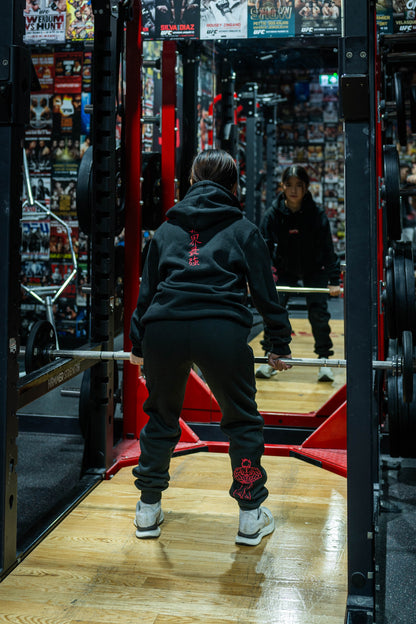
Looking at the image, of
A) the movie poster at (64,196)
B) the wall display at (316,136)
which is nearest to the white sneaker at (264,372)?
the movie poster at (64,196)

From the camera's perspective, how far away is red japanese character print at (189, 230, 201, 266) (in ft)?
7.96

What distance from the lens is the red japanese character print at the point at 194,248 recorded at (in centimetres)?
243

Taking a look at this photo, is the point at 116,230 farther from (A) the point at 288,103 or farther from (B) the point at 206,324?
(A) the point at 288,103

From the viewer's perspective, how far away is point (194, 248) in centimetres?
245

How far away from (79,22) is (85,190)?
1.83m

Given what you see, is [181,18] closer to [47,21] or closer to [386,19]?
[47,21]

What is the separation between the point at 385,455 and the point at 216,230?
198 centimetres

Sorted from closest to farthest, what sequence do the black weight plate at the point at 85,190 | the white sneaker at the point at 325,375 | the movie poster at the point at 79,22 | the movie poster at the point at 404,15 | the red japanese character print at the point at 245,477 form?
the red japanese character print at the point at 245,477 → the black weight plate at the point at 85,190 → the movie poster at the point at 404,15 → the movie poster at the point at 79,22 → the white sneaker at the point at 325,375

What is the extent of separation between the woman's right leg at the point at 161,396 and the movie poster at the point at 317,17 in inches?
101

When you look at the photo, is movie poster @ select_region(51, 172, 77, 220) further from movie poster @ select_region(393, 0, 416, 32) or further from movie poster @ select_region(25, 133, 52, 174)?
movie poster @ select_region(393, 0, 416, 32)

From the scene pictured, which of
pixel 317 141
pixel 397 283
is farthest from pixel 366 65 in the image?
pixel 317 141

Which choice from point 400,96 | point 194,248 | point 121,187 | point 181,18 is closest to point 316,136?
point 181,18

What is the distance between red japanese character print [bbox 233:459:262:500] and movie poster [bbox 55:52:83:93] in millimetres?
5125

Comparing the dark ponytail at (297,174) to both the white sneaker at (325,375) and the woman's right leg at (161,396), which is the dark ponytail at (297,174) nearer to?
the white sneaker at (325,375)
